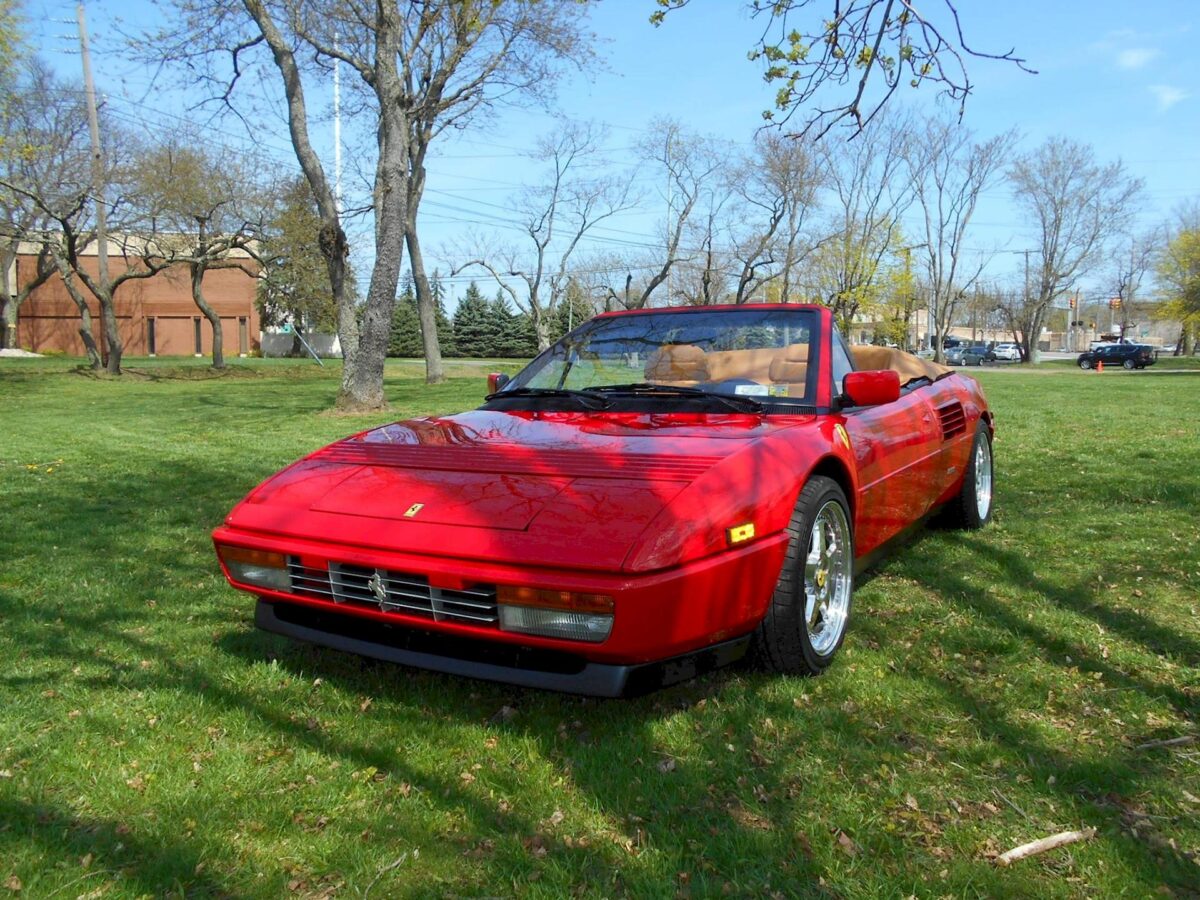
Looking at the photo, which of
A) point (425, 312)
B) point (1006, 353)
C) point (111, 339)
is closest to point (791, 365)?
point (425, 312)

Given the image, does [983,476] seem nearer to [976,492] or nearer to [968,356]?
[976,492]

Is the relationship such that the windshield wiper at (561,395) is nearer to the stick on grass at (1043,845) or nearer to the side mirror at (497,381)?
the side mirror at (497,381)

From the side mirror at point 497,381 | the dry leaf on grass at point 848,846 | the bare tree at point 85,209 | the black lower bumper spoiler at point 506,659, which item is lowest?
the dry leaf on grass at point 848,846

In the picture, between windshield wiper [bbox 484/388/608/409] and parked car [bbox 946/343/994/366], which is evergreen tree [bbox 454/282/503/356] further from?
windshield wiper [bbox 484/388/608/409]

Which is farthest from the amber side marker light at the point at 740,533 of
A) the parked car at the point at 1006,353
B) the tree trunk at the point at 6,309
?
the parked car at the point at 1006,353

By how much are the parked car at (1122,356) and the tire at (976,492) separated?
160 feet

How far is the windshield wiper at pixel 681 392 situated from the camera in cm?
363

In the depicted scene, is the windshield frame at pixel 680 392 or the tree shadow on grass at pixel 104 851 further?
the windshield frame at pixel 680 392

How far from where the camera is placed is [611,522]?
2.59 metres

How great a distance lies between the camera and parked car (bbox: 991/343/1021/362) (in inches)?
2610

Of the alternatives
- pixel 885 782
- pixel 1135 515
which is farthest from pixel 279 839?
pixel 1135 515

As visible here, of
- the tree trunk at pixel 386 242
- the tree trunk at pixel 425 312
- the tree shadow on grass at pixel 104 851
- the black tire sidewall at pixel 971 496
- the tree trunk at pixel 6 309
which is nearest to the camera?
the tree shadow on grass at pixel 104 851

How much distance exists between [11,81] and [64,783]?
67.5 feet

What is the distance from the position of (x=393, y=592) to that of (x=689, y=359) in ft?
6.44
